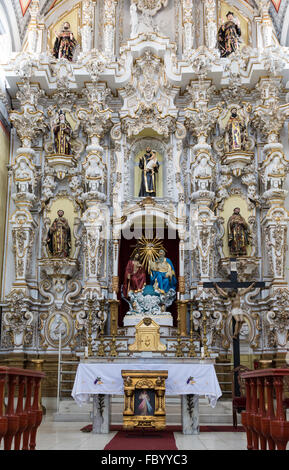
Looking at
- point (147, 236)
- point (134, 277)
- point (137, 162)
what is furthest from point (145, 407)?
point (137, 162)

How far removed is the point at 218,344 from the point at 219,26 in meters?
9.22

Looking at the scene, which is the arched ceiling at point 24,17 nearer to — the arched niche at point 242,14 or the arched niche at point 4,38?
the arched niche at point 4,38

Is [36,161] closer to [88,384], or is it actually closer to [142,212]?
[142,212]

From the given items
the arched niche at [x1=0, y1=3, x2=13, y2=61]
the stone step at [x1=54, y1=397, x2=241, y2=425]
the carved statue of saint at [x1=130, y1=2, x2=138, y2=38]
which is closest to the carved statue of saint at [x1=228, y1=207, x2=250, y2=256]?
the stone step at [x1=54, y1=397, x2=241, y2=425]

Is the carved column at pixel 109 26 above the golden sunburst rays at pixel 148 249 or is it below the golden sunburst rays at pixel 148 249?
above

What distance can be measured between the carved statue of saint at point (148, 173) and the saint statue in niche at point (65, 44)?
148 inches

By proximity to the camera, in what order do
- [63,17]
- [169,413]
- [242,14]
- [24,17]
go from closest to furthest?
[169,413]
[24,17]
[242,14]
[63,17]

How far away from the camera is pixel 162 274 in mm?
13969

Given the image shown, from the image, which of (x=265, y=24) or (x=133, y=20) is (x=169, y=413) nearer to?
(x=265, y=24)

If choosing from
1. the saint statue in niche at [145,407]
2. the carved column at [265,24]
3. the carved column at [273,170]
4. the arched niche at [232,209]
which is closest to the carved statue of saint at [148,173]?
the arched niche at [232,209]

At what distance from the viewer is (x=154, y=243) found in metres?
14.5

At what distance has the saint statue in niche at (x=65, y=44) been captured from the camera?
1561cm

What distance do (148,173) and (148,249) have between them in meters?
2.09
